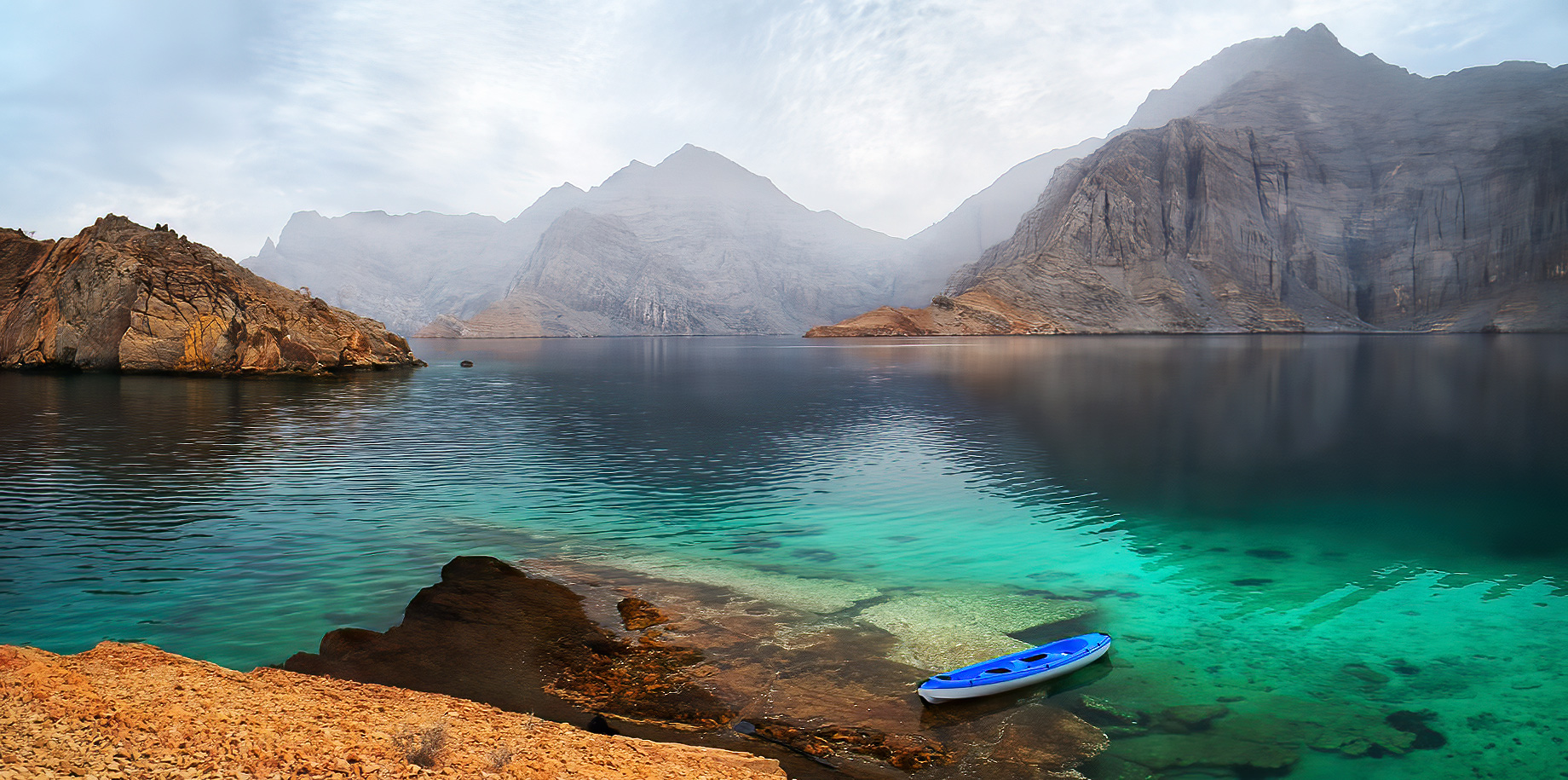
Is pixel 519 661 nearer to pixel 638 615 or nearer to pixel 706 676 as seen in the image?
pixel 638 615

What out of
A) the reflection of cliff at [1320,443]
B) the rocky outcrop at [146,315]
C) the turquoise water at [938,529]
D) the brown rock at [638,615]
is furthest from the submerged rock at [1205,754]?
the rocky outcrop at [146,315]

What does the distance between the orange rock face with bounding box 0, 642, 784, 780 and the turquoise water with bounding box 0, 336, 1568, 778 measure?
3.69 metres

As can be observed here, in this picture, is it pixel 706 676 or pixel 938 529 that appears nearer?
pixel 706 676

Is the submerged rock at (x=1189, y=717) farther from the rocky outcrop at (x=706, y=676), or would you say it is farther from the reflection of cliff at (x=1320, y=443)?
the reflection of cliff at (x=1320, y=443)

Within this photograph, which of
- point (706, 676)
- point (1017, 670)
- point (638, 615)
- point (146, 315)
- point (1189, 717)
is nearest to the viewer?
point (1189, 717)

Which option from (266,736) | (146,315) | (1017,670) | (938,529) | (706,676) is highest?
(146,315)

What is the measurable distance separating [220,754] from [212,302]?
8132cm

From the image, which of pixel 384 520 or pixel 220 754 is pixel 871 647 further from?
pixel 384 520

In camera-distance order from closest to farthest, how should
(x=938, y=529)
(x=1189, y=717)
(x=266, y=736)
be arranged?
(x=266, y=736)
(x=1189, y=717)
(x=938, y=529)

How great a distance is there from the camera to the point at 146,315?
69812 mm

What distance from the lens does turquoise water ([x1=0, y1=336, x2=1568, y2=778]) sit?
12.8 m

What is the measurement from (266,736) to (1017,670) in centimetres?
944

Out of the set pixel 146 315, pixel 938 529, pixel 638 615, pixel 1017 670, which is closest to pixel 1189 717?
pixel 1017 670

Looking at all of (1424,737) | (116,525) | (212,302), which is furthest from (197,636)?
(212,302)
